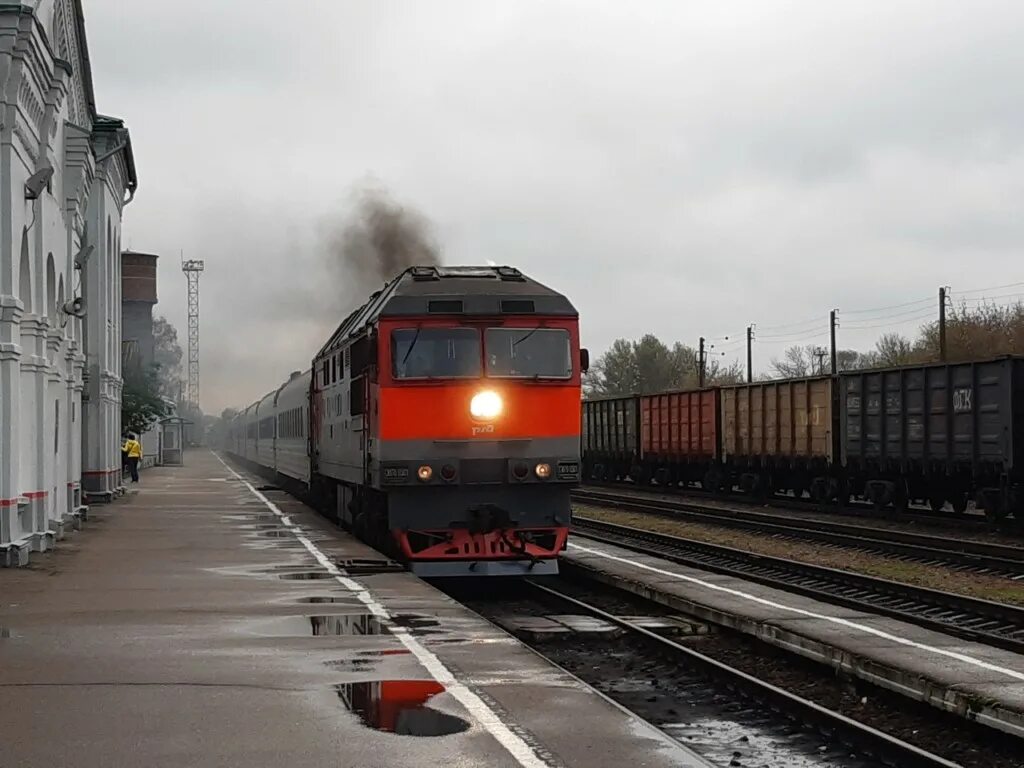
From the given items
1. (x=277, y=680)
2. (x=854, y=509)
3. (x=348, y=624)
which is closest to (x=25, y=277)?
(x=348, y=624)

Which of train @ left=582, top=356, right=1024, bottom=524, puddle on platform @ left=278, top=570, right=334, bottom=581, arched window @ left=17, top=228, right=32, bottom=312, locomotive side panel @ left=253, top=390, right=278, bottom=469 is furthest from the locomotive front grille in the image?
locomotive side panel @ left=253, top=390, right=278, bottom=469

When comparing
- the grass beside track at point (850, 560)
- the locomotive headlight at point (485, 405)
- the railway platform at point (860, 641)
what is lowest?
the grass beside track at point (850, 560)

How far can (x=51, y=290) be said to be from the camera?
20656 mm

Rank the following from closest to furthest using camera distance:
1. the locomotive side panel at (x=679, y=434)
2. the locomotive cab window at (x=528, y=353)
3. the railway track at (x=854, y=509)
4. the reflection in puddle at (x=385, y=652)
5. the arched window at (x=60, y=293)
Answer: the reflection in puddle at (x=385, y=652)
the locomotive cab window at (x=528, y=353)
the arched window at (x=60, y=293)
the railway track at (x=854, y=509)
the locomotive side panel at (x=679, y=434)

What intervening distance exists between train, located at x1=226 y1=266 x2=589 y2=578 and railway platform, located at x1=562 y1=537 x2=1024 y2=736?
155 centimetres

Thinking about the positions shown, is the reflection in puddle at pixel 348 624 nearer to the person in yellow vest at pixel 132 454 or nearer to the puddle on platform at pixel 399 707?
the puddle on platform at pixel 399 707

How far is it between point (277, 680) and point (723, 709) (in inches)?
125

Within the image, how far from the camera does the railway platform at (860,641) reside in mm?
8836

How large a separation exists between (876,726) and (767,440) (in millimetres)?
23596

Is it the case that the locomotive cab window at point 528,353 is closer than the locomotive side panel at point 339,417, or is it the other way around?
the locomotive cab window at point 528,353

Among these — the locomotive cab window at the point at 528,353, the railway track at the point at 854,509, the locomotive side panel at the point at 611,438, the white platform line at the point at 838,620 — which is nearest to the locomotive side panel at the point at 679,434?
the railway track at the point at 854,509

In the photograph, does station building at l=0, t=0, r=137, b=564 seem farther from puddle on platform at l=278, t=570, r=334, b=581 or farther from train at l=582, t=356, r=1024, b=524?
train at l=582, t=356, r=1024, b=524

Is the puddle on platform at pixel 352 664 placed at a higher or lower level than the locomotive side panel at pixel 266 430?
lower

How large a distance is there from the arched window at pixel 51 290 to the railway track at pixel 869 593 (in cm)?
932
